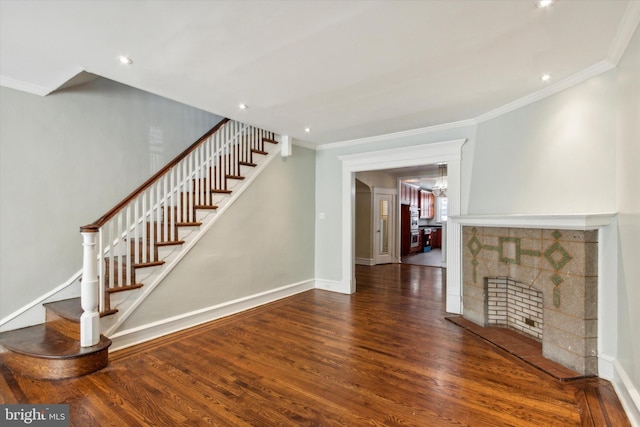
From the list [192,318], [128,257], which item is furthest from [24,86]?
[192,318]

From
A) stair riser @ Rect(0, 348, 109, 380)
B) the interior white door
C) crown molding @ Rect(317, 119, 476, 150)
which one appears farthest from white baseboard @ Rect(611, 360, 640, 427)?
the interior white door

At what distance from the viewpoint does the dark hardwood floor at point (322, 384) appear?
1.95 m

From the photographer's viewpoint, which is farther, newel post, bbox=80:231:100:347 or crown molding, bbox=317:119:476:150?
crown molding, bbox=317:119:476:150

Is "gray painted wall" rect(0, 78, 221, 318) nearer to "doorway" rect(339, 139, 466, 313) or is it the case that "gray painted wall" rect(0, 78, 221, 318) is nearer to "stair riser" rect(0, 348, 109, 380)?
"stair riser" rect(0, 348, 109, 380)

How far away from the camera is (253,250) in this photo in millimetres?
4340

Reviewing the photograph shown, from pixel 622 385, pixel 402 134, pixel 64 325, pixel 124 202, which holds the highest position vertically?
pixel 402 134

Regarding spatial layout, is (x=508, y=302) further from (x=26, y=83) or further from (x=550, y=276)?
(x=26, y=83)

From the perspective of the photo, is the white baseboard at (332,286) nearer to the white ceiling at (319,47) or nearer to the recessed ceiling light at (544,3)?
the white ceiling at (319,47)

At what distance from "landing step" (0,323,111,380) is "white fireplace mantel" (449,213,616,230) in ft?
12.6

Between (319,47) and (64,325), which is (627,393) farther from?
(64,325)

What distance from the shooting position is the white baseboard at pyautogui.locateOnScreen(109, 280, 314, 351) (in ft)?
9.79

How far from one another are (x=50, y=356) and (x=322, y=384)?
2.15 m

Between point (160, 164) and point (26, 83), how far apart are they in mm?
1561

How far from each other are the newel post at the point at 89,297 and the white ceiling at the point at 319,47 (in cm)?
150
